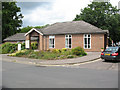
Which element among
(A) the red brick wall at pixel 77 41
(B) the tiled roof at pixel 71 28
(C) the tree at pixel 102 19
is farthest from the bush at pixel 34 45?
(C) the tree at pixel 102 19

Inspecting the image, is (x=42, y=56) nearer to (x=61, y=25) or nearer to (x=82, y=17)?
(x=61, y=25)

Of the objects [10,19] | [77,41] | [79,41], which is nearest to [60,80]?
[79,41]

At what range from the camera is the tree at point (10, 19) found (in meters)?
47.5

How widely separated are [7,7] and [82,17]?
27541 mm

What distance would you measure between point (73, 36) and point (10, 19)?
32.4 m

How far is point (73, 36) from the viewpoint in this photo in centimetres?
2670

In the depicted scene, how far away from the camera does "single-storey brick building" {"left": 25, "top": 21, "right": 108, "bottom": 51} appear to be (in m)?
25.0

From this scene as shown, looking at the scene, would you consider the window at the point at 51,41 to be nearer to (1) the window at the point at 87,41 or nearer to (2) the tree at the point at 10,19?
(1) the window at the point at 87,41

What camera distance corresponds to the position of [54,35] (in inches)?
1109

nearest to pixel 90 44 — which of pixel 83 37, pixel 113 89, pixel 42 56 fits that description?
pixel 83 37

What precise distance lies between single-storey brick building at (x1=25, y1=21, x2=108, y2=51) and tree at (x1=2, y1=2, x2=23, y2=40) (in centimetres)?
2209

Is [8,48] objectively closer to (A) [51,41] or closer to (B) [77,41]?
(A) [51,41]

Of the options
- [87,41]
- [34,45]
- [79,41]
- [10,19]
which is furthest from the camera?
[10,19]

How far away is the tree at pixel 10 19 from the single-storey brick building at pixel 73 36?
2209 centimetres
